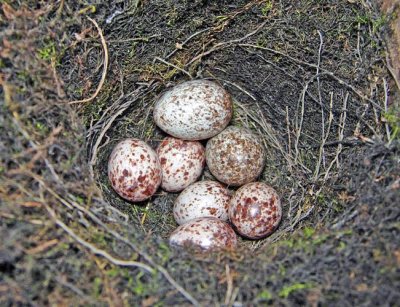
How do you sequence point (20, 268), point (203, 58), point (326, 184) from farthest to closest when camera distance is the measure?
point (203, 58)
point (326, 184)
point (20, 268)

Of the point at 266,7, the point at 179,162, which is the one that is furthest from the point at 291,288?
the point at 266,7

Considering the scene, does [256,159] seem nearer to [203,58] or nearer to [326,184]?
[326,184]

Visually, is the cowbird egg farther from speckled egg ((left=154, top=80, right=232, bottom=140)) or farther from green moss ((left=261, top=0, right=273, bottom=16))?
green moss ((left=261, top=0, right=273, bottom=16))

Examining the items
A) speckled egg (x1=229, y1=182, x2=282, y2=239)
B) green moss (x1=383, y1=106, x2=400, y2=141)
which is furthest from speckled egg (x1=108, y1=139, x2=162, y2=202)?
green moss (x1=383, y1=106, x2=400, y2=141)

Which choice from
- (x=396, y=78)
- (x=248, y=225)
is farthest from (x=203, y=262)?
(x=396, y=78)

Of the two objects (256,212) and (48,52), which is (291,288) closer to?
(256,212)

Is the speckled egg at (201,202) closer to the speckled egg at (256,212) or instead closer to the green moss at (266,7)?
the speckled egg at (256,212)

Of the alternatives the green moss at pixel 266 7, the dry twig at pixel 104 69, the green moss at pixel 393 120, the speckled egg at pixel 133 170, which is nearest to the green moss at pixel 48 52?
the dry twig at pixel 104 69
